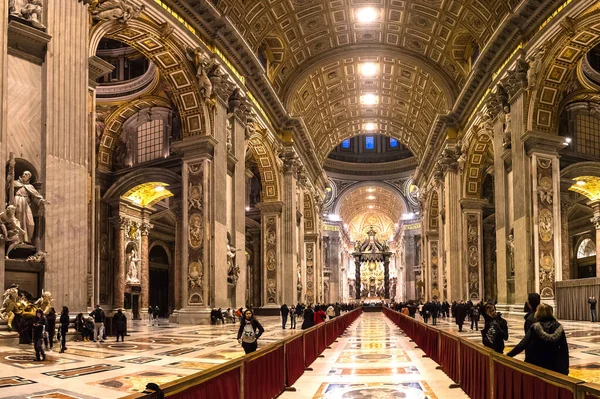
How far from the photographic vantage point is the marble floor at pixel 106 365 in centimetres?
704

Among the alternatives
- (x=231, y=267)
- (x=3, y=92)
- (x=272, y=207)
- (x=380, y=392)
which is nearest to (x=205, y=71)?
(x=231, y=267)

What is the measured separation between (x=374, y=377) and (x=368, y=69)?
92.3ft

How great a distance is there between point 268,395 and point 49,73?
8.11 m

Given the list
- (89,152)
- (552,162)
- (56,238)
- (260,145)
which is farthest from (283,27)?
(56,238)

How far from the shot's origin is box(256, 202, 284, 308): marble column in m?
32.0

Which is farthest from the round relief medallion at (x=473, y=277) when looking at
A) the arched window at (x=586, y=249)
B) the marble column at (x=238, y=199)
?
the marble column at (x=238, y=199)

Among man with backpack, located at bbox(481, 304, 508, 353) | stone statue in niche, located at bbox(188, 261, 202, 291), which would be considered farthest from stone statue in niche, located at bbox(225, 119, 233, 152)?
man with backpack, located at bbox(481, 304, 508, 353)

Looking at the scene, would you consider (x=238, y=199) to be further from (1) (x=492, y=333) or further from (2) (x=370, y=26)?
(1) (x=492, y=333)

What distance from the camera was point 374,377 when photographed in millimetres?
9516

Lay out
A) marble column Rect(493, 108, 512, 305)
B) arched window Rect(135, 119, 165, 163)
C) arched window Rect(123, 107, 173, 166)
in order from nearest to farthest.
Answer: marble column Rect(493, 108, 512, 305) → arched window Rect(123, 107, 173, 166) → arched window Rect(135, 119, 165, 163)

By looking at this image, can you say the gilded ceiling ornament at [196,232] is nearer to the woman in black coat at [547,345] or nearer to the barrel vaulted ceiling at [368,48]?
the barrel vaulted ceiling at [368,48]

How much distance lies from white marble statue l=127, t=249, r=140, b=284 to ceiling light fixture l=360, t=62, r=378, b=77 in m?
15.8

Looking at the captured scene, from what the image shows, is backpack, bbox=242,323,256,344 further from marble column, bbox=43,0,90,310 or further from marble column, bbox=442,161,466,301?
marble column, bbox=442,161,466,301

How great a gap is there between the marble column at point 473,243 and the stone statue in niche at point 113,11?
20.4m
